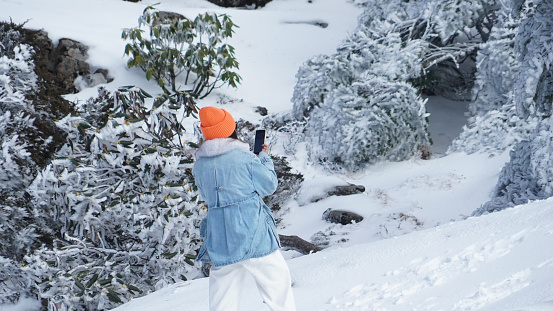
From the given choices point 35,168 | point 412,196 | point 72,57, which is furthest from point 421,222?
point 72,57

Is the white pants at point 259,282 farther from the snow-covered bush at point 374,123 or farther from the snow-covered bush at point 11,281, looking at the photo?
the snow-covered bush at point 374,123

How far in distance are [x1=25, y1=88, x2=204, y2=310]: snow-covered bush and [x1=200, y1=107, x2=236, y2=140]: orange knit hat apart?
225cm

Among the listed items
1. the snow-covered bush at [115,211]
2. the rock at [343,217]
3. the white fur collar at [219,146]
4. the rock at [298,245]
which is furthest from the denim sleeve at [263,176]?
the rock at [343,217]

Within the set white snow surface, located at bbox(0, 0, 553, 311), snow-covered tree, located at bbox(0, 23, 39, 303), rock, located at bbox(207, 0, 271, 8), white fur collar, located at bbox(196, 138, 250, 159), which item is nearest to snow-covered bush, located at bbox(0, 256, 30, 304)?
snow-covered tree, located at bbox(0, 23, 39, 303)

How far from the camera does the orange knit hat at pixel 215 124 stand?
2.82 meters

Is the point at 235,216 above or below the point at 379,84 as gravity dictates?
above

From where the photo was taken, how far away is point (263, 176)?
2824 mm

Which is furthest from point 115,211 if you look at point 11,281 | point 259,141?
point 259,141

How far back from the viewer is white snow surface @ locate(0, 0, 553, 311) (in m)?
3.31

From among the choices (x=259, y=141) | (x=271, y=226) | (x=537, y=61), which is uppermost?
(x=537, y=61)

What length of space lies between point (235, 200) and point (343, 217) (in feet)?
14.1

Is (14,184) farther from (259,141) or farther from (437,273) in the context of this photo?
(437,273)

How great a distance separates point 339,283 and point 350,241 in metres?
2.73

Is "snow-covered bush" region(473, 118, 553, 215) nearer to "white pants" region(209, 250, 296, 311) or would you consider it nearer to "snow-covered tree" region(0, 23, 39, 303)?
"white pants" region(209, 250, 296, 311)
